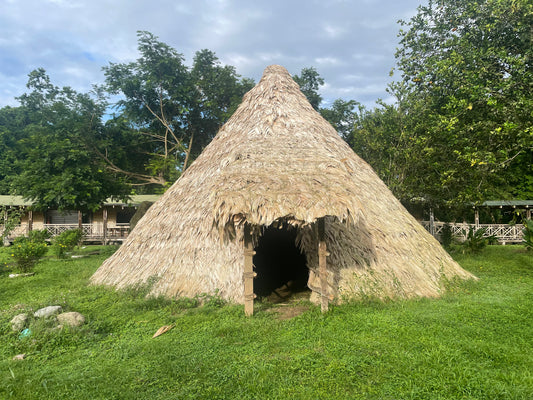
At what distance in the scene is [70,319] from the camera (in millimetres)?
4941

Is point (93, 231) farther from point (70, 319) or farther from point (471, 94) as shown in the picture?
point (471, 94)

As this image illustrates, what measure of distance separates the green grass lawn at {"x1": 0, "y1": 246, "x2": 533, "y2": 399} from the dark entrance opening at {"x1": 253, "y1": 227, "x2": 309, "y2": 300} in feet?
8.51

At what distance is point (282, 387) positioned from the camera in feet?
10.6

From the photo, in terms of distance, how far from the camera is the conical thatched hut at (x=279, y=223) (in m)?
5.07

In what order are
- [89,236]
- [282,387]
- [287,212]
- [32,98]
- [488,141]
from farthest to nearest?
[32,98] → [89,236] → [488,141] → [287,212] → [282,387]

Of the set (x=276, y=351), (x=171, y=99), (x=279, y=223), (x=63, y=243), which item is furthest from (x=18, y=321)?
(x=171, y=99)

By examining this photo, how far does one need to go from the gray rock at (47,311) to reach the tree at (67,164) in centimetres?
942

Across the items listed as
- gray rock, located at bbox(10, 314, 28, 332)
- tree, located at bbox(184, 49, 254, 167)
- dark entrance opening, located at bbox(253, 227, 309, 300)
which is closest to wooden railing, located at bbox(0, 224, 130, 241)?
tree, located at bbox(184, 49, 254, 167)

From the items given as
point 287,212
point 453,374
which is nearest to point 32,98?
point 287,212

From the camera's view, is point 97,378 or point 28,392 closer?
point 28,392

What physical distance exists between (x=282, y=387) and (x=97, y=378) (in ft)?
6.46

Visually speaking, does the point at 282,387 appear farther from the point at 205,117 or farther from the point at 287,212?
the point at 205,117

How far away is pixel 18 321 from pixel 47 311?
1.36ft

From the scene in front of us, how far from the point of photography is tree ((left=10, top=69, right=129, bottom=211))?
13922mm
